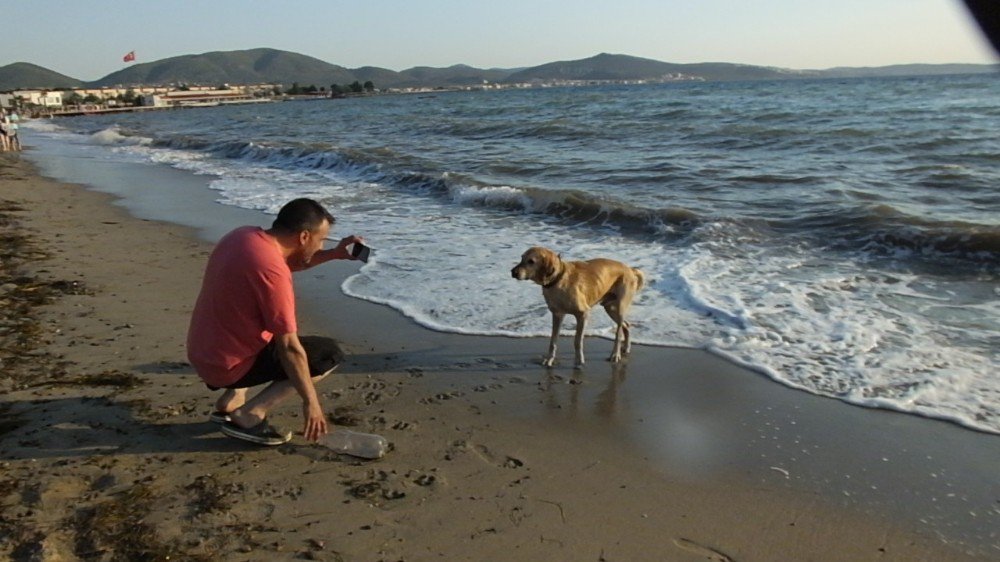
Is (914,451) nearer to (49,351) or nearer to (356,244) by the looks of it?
(356,244)

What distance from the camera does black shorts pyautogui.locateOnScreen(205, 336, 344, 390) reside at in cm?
415

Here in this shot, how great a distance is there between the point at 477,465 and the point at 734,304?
396cm

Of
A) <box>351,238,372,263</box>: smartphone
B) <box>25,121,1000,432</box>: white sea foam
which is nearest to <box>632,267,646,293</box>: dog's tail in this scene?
<box>25,121,1000,432</box>: white sea foam

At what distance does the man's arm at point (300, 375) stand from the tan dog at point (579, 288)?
7.04 ft

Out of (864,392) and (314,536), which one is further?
(864,392)

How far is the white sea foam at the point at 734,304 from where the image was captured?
5.31 m

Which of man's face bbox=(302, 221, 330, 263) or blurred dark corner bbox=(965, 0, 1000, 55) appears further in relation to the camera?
man's face bbox=(302, 221, 330, 263)

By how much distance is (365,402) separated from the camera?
505 cm

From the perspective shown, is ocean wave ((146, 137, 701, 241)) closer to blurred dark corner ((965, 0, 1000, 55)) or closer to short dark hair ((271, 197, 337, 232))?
short dark hair ((271, 197, 337, 232))

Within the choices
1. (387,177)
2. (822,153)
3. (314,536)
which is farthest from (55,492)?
(822,153)

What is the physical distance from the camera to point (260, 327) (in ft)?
13.2

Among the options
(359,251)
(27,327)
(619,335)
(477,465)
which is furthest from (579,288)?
(27,327)

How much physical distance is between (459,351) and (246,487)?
2585mm

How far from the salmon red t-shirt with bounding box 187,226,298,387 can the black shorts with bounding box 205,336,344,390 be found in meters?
0.04
